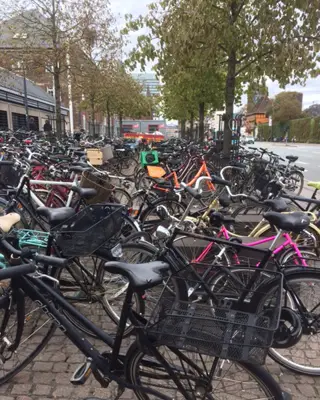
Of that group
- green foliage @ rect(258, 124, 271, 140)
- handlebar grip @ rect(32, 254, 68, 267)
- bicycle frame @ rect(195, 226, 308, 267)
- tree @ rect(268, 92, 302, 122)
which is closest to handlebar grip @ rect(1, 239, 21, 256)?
handlebar grip @ rect(32, 254, 68, 267)

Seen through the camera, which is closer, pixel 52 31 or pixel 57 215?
pixel 57 215

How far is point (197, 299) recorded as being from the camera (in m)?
2.15

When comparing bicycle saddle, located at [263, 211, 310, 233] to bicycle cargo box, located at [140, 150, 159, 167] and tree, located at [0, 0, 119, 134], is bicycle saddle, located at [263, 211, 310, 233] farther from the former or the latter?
tree, located at [0, 0, 119, 134]

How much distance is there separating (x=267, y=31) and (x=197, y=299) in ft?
17.5

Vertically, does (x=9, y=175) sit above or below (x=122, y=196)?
above

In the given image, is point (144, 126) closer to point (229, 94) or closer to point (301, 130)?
point (301, 130)

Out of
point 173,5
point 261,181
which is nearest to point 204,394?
point 261,181

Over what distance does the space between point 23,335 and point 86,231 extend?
0.79 meters

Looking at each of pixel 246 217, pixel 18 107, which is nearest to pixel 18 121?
pixel 18 107

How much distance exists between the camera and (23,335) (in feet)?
7.99

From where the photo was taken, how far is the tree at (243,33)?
5.90 metres

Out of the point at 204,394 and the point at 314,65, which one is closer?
the point at 204,394

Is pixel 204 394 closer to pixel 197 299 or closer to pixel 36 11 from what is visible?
pixel 197 299

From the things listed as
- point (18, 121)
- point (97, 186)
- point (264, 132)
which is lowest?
point (264, 132)
